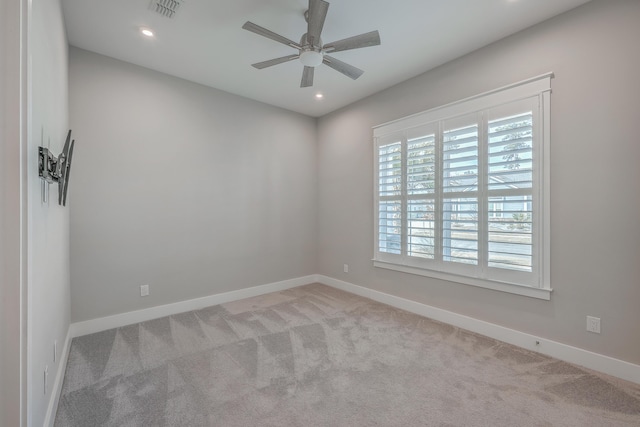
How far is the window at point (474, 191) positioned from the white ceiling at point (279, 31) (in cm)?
57

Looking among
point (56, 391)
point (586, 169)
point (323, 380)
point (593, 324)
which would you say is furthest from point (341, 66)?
point (56, 391)

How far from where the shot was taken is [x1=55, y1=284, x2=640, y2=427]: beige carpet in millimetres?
1754

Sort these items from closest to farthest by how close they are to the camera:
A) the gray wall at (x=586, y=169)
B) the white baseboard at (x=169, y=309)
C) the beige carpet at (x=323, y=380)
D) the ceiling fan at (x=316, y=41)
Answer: the beige carpet at (x=323, y=380), the ceiling fan at (x=316, y=41), the gray wall at (x=586, y=169), the white baseboard at (x=169, y=309)

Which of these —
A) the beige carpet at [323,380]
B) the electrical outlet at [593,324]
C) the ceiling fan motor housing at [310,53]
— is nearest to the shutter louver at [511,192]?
the electrical outlet at [593,324]

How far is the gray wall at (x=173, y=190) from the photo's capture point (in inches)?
115

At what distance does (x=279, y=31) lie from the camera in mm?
2625

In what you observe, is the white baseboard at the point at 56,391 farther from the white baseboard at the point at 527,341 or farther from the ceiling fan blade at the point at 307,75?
the white baseboard at the point at 527,341

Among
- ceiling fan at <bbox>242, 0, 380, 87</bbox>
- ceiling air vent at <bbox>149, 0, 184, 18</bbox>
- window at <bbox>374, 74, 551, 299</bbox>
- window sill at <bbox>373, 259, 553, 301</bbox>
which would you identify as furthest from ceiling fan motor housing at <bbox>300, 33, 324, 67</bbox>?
window sill at <bbox>373, 259, 553, 301</bbox>

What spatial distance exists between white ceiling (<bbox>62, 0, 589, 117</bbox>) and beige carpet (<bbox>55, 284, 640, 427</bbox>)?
2.94 meters

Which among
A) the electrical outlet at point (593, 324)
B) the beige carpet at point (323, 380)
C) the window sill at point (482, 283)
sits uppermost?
the window sill at point (482, 283)

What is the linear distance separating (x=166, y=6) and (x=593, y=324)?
→ 4.34 meters

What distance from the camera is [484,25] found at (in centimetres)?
252

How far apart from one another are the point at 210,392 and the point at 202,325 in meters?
1.25

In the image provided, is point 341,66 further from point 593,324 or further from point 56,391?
point 56,391
